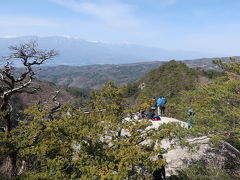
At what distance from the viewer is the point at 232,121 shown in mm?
12109

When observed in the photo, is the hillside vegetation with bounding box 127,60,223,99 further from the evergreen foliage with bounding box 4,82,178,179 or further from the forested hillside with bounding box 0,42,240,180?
the evergreen foliage with bounding box 4,82,178,179

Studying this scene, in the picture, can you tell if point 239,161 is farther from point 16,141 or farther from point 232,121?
point 16,141

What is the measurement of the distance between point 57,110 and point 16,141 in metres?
2.49

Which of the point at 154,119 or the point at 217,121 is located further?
the point at 154,119

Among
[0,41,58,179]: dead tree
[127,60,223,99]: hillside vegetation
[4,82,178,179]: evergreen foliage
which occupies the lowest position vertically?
[127,60,223,99]: hillside vegetation

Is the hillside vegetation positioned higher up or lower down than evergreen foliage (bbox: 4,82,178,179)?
lower down

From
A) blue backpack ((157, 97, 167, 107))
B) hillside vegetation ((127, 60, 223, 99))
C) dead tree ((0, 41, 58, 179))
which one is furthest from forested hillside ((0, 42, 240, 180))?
hillside vegetation ((127, 60, 223, 99))

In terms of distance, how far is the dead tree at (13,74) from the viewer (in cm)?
1039

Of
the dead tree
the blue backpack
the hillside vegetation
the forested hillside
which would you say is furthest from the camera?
the hillside vegetation

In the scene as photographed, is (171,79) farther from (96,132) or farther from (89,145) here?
(89,145)

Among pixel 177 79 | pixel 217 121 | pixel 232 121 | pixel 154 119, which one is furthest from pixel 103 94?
pixel 177 79

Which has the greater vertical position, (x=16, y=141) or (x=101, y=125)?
(x=101, y=125)

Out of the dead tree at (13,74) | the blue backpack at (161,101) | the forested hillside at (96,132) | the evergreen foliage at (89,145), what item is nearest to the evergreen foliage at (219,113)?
the forested hillside at (96,132)

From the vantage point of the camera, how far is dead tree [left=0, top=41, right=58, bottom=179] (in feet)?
34.1
